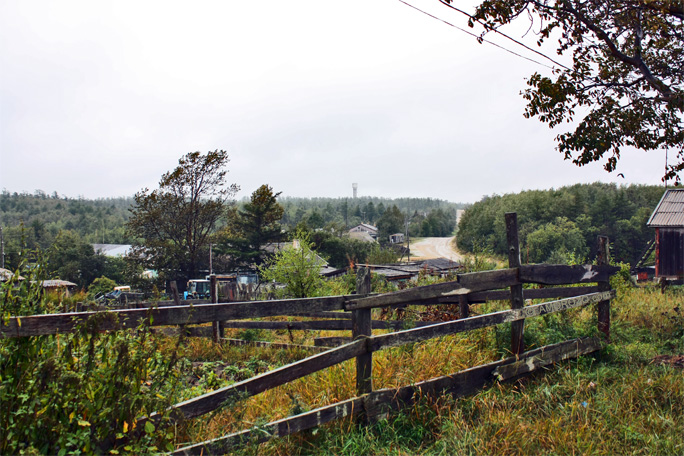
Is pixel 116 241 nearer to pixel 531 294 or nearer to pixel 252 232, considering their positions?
pixel 252 232

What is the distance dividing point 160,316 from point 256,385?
2.80 feet

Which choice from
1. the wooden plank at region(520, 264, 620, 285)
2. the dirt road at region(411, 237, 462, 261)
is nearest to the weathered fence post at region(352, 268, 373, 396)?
the wooden plank at region(520, 264, 620, 285)

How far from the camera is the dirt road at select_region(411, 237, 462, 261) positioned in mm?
103994

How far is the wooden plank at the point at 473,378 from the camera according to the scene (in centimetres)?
419

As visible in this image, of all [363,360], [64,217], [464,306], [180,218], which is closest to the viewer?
[363,360]

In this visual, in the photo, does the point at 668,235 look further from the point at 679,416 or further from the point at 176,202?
the point at 176,202

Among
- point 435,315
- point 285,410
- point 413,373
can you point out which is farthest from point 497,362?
point 435,315

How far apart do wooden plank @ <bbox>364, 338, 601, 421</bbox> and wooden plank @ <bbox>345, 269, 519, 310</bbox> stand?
2.48 feet

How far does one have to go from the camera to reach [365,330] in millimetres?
4223

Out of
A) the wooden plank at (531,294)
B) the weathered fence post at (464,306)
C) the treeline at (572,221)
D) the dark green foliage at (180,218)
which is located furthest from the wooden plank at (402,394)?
the treeline at (572,221)

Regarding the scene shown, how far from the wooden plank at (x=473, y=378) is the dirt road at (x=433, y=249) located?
92.3 m

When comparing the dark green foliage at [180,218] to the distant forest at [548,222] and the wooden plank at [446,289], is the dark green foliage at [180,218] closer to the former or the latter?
the distant forest at [548,222]

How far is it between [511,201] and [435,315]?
110814mm

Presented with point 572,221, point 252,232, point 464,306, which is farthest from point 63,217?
point 464,306
